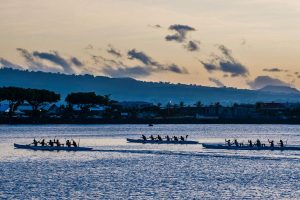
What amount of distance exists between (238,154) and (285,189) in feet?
140

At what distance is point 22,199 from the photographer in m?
68.6

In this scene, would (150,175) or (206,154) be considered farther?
(206,154)

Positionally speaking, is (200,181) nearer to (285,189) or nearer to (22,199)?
(285,189)

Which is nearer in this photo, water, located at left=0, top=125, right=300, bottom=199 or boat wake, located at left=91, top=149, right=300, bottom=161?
water, located at left=0, top=125, right=300, bottom=199

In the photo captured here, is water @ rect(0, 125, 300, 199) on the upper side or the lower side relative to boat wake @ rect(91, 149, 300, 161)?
lower

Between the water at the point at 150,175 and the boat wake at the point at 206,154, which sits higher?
the boat wake at the point at 206,154

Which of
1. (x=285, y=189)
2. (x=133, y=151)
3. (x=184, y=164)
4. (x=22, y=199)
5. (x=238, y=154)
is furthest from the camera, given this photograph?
(x=133, y=151)

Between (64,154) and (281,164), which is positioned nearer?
(281,164)

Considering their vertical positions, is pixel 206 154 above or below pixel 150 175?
above

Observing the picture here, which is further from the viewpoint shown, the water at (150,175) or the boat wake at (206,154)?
the boat wake at (206,154)

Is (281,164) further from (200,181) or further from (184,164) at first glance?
(200,181)

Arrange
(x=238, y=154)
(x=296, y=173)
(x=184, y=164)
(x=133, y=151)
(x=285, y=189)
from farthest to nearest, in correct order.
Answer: (x=133, y=151) < (x=238, y=154) < (x=184, y=164) < (x=296, y=173) < (x=285, y=189)

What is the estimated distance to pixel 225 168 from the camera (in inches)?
3720

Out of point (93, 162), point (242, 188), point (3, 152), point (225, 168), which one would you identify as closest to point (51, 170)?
point (93, 162)
